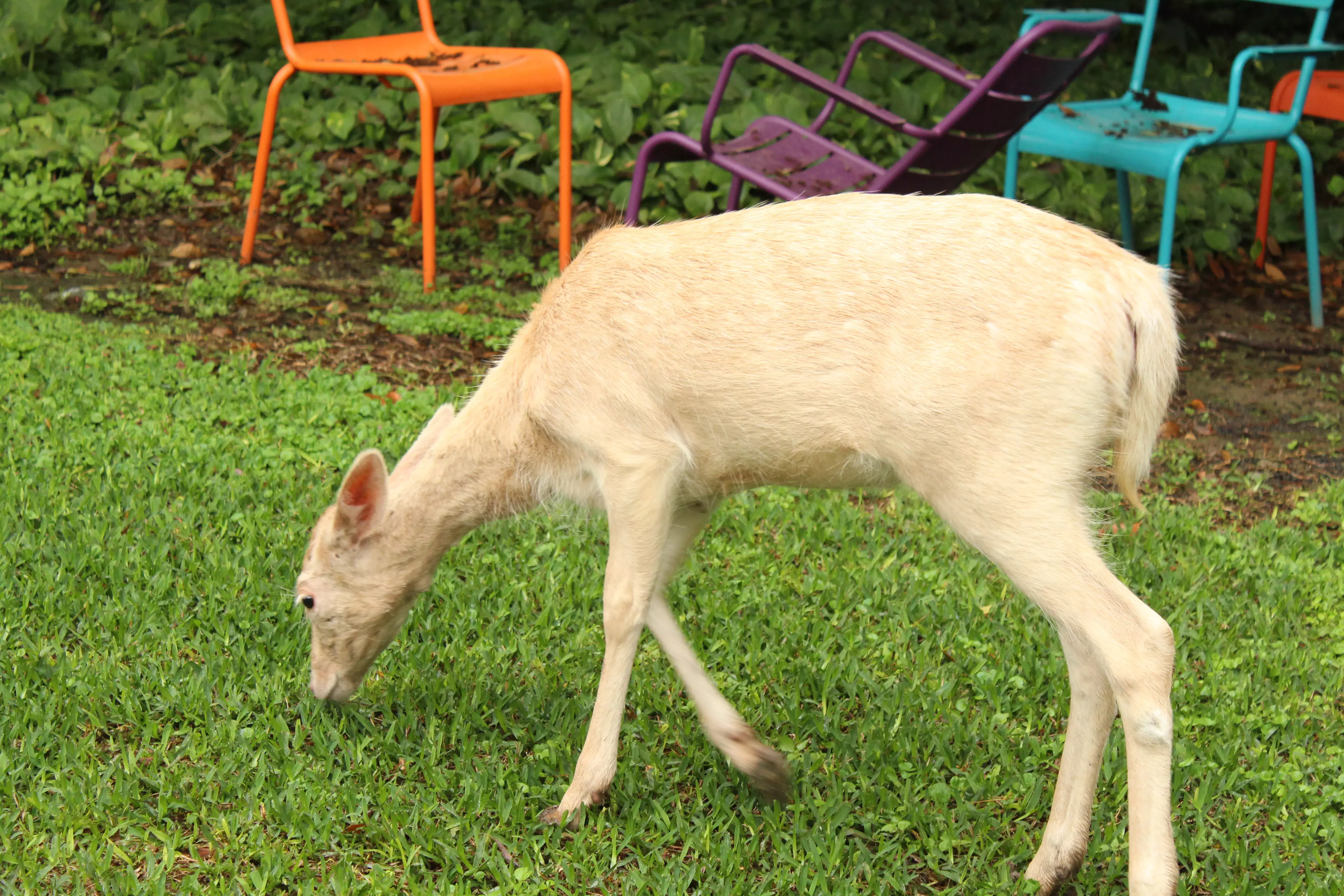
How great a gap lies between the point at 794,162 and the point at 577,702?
3.57 metres

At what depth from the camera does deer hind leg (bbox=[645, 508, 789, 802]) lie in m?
3.30

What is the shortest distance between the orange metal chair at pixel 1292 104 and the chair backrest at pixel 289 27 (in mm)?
4712

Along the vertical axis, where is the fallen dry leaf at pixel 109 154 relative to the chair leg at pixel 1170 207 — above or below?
below

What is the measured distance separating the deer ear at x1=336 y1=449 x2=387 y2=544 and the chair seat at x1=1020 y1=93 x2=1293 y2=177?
442 cm

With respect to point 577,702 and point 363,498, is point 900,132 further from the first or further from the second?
point 363,498

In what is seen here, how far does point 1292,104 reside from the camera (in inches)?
293

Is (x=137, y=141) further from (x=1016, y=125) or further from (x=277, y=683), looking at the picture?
(x=277, y=683)

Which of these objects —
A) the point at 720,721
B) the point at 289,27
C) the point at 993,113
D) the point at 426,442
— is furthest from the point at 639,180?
the point at 720,721

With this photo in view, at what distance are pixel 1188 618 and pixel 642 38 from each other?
6.55m

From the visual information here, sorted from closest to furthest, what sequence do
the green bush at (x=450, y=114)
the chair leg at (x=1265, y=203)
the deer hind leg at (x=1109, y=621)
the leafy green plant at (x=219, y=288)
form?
the deer hind leg at (x=1109, y=621)
the leafy green plant at (x=219, y=288)
the chair leg at (x=1265, y=203)
the green bush at (x=450, y=114)

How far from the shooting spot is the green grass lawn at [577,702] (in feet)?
10.5

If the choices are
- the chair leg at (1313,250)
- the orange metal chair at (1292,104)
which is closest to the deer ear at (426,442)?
the chair leg at (1313,250)

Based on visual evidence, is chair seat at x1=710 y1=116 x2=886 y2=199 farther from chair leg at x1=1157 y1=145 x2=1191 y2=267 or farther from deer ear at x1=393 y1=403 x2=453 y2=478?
deer ear at x1=393 y1=403 x2=453 y2=478

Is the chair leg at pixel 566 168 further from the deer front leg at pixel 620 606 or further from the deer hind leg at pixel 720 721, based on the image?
the deer front leg at pixel 620 606
